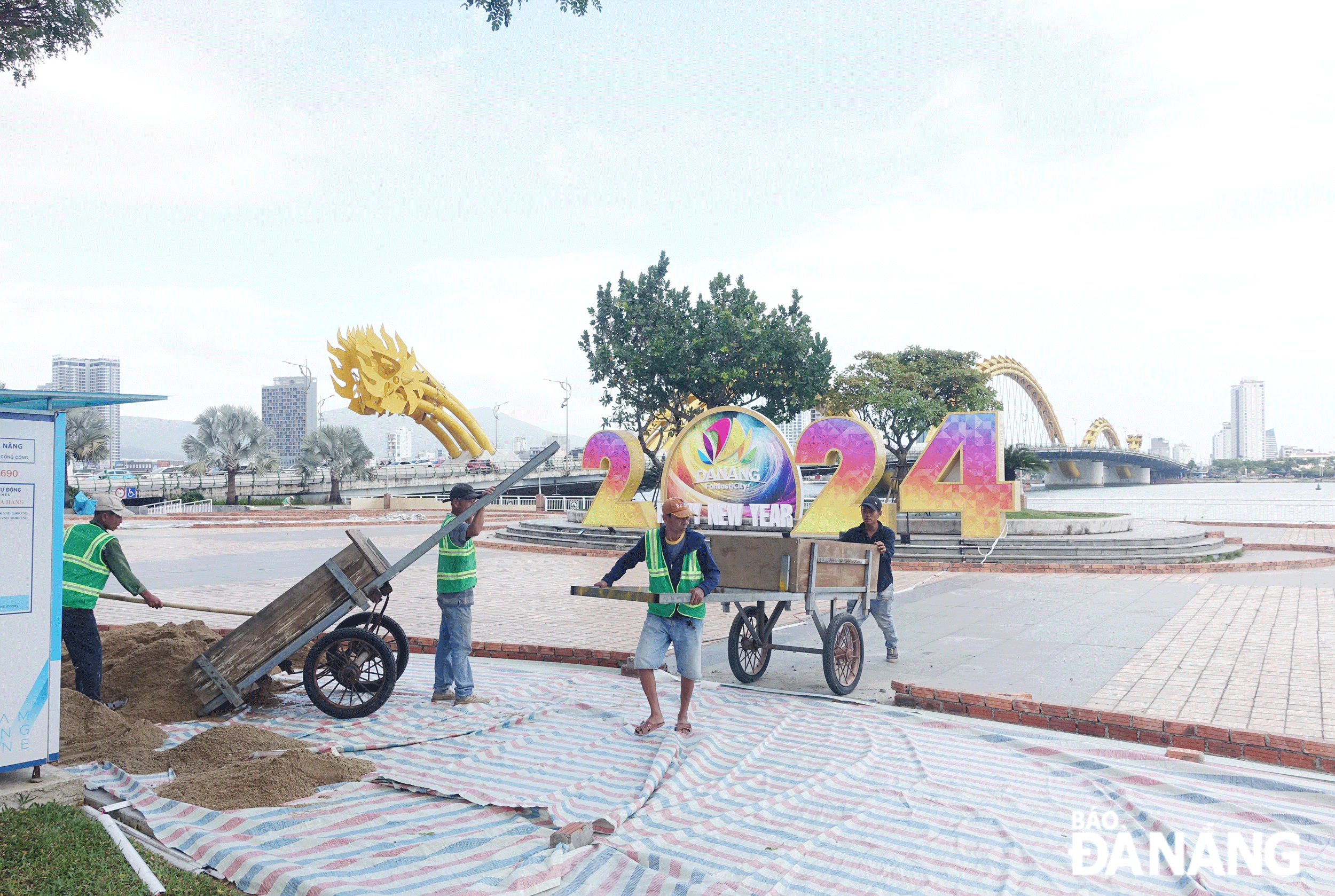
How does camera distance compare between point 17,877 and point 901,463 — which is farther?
point 901,463

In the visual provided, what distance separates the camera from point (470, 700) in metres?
6.20

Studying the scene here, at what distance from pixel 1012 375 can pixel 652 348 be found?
50.2m

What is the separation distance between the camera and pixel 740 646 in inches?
282

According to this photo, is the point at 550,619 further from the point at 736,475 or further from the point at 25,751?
the point at 736,475

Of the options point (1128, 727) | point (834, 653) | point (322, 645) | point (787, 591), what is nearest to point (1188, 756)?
point (1128, 727)

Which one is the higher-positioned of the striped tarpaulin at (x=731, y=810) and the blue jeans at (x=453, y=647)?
the blue jeans at (x=453, y=647)

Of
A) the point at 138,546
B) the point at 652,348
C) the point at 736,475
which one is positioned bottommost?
the point at 138,546

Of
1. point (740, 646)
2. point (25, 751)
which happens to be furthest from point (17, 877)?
point (740, 646)

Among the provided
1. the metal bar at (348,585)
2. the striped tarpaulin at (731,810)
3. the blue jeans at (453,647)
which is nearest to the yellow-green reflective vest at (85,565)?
the striped tarpaulin at (731,810)

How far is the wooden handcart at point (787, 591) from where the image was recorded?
6309 millimetres

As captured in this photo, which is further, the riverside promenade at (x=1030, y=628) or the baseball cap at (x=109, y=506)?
the riverside promenade at (x=1030, y=628)

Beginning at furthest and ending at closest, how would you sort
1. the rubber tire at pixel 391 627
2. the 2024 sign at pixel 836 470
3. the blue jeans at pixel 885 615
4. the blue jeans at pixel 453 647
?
the 2024 sign at pixel 836 470 < the blue jeans at pixel 885 615 < the blue jeans at pixel 453 647 < the rubber tire at pixel 391 627

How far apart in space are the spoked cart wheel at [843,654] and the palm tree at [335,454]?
4920 centimetres

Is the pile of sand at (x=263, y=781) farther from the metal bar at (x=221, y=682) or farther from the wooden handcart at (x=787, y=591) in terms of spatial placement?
the wooden handcart at (x=787, y=591)
